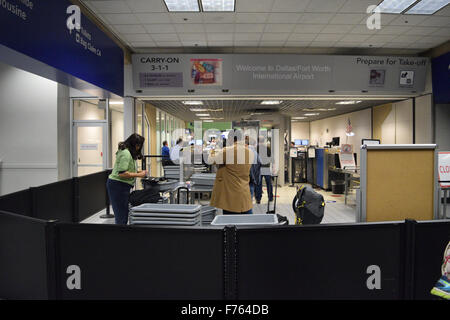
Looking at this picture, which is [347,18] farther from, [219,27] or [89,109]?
[89,109]

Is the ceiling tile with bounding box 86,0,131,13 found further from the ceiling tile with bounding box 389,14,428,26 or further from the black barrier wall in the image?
the ceiling tile with bounding box 389,14,428,26

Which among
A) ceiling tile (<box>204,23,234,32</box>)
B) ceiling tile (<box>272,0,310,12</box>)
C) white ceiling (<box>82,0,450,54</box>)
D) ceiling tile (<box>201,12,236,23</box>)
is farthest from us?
ceiling tile (<box>204,23,234,32</box>)

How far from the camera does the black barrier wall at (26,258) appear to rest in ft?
5.95

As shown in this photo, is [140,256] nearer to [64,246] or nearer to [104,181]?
[64,246]

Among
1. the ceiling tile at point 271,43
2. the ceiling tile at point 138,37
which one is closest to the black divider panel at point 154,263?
the ceiling tile at point 138,37

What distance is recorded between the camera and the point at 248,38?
6.26 meters

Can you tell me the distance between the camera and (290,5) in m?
4.81

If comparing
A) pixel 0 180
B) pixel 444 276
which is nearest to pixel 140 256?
pixel 444 276

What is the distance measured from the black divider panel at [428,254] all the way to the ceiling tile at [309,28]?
480 cm

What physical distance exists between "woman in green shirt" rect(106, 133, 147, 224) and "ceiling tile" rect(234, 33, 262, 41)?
3475 mm

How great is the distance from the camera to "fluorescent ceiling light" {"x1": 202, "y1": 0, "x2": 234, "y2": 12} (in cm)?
470

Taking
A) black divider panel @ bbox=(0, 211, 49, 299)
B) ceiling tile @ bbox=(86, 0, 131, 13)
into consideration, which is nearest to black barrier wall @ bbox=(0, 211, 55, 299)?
black divider panel @ bbox=(0, 211, 49, 299)

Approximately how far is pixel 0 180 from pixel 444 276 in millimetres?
7628

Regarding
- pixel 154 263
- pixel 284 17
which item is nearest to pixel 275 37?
pixel 284 17
